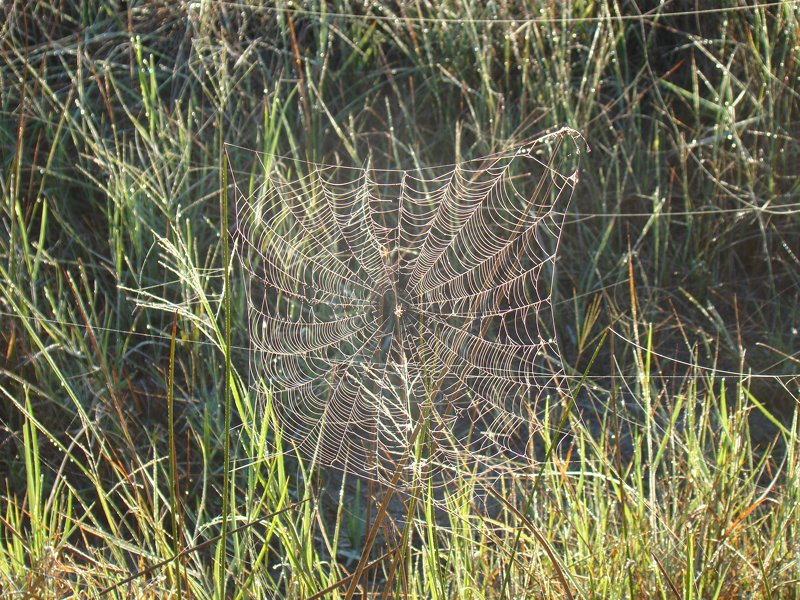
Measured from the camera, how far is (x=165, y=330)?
7.68ft

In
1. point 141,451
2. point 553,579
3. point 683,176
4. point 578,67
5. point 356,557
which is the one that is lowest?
point 356,557

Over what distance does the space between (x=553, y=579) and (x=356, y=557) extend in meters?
0.86

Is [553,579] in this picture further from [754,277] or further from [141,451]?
[754,277]

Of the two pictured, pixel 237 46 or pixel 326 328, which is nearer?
pixel 326 328

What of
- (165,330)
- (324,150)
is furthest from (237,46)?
(165,330)

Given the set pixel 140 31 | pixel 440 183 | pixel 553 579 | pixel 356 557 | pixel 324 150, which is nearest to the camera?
pixel 553 579

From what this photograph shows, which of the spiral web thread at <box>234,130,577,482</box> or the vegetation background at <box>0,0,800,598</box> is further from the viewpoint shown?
the vegetation background at <box>0,0,800,598</box>

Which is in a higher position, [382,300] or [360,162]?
[360,162]

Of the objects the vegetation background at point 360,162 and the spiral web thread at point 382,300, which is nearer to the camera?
the spiral web thread at point 382,300

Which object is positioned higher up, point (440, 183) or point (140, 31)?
point (140, 31)

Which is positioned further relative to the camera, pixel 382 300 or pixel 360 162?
pixel 360 162

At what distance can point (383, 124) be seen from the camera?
2.79 meters

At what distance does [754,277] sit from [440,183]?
0.94m

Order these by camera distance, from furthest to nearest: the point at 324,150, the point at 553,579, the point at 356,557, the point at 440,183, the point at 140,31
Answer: the point at 140,31, the point at 324,150, the point at 440,183, the point at 356,557, the point at 553,579
